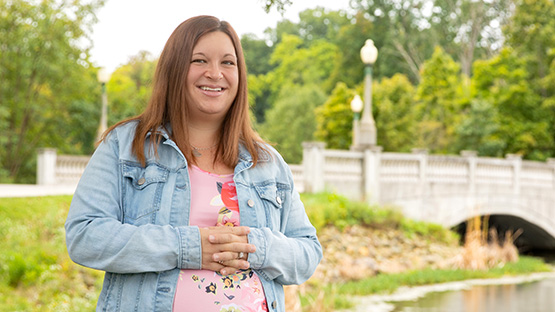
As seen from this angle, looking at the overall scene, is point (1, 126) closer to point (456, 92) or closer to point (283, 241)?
point (456, 92)

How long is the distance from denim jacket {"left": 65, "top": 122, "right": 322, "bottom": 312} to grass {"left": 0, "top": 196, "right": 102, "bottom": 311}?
5.35 meters

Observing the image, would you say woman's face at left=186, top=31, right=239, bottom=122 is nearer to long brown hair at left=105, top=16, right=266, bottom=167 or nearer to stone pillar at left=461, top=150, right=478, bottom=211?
long brown hair at left=105, top=16, right=266, bottom=167

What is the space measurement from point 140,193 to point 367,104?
1316 centimetres

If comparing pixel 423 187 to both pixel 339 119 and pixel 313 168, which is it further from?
pixel 339 119

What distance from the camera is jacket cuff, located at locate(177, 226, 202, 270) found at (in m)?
1.89

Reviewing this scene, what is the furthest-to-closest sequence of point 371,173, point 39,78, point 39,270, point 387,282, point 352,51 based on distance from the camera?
point 352,51
point 39,78
point 371,173
point 387,282
point 39,270

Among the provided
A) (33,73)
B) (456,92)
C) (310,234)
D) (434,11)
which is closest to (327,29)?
(434,11)

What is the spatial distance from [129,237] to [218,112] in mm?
513

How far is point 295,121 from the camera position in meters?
32.5

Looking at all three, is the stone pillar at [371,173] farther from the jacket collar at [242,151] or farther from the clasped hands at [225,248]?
the clasped hands at [225,248]

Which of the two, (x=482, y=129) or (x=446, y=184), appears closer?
(x=446, y=184)

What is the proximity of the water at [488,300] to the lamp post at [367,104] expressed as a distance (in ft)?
15.7

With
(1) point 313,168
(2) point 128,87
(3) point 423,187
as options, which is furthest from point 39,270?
(2) point 128,87

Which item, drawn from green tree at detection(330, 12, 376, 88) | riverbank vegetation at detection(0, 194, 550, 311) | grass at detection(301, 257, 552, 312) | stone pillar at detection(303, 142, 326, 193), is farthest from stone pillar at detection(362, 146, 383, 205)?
green tree at detection(330, 12, 376, 88)
